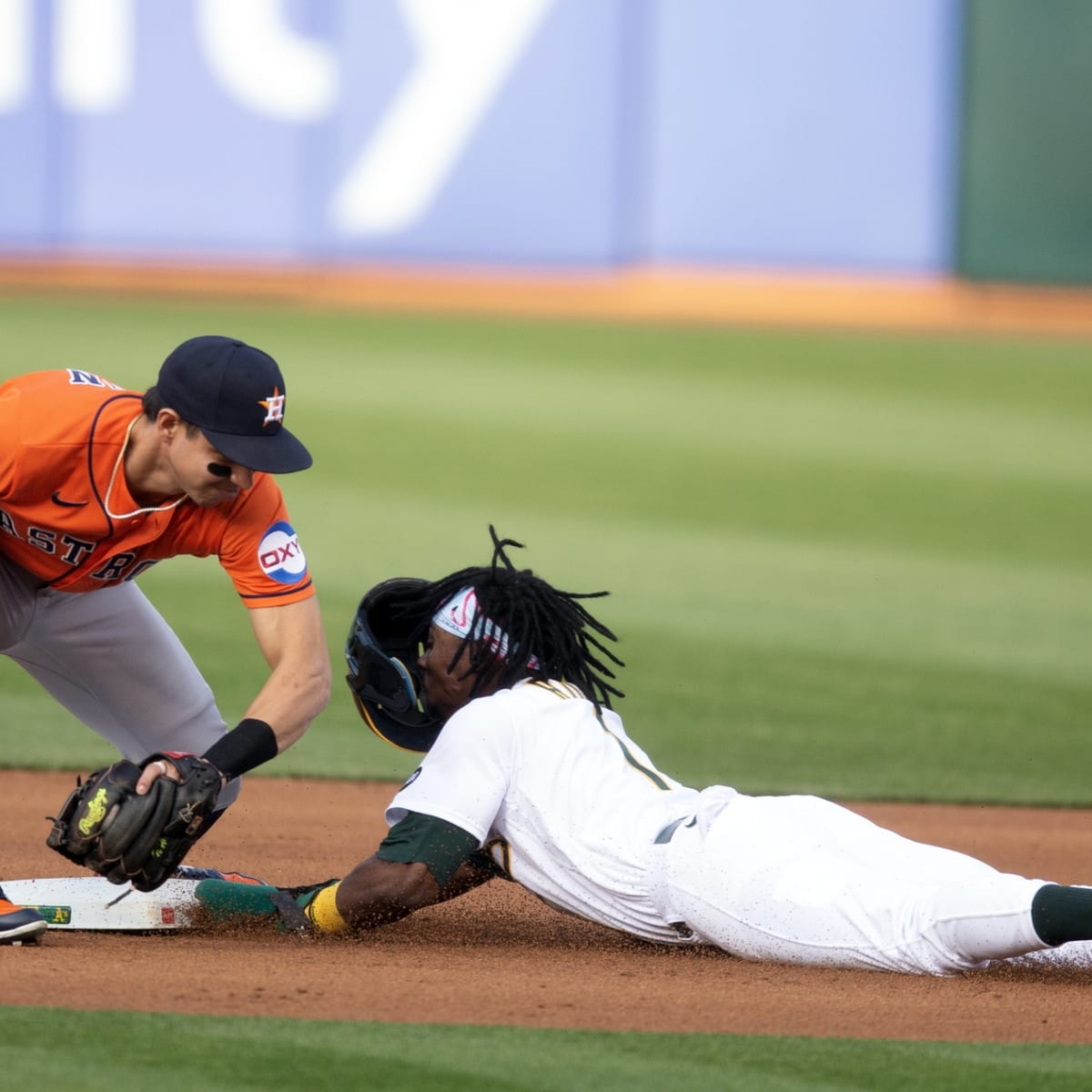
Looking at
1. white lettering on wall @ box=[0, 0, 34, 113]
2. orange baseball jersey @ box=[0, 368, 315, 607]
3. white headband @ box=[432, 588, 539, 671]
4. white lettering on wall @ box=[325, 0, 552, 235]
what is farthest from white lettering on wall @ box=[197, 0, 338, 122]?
white headband @ box=[432, 588, 539, 671]

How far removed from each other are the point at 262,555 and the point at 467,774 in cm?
87

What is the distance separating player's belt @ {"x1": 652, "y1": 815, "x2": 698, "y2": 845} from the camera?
429 centimetres

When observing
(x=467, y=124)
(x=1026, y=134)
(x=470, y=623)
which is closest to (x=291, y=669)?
(x=470, y=623)

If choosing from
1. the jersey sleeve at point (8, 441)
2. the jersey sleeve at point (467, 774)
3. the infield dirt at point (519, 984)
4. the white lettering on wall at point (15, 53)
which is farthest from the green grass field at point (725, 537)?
the white lettering on wall at point (15, 53)

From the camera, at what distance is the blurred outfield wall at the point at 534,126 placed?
19438 millimetres

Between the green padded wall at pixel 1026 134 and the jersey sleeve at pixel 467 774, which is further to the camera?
the green padded wall at pixel 1026 134

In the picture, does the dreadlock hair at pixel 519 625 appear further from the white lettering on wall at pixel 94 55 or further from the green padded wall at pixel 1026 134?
the green padded wall at pixel 1026 134

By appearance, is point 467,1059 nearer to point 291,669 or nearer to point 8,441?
point 291,669

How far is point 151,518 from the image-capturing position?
4730mm

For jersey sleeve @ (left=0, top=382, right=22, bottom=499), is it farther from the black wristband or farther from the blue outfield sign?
the blue outfield sign

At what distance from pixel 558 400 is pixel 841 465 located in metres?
2.98

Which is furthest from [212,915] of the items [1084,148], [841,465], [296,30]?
[1084,148]

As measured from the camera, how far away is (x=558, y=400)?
15805 millimetres

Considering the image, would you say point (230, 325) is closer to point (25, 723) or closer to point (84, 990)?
point (25, 723)
